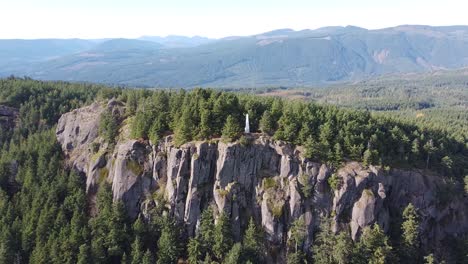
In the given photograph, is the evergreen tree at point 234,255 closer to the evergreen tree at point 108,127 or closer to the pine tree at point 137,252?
the pine tree at point 137,252

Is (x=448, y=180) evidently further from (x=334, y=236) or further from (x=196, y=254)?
(x=196, y=254)

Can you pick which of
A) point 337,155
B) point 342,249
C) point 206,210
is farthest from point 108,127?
point 342,249

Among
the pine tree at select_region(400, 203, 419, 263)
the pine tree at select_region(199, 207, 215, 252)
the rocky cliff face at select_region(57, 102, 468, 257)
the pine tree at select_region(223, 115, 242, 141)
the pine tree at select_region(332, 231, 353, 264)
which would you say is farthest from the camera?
the pine tree at select_region(223, 115, 242, 141)

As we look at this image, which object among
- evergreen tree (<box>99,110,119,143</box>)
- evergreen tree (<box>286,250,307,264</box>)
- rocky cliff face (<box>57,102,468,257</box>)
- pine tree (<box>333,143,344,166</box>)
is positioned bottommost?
evergreen tree (<box>286,250,307,264</box>)

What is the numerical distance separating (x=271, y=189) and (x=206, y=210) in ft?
45.2

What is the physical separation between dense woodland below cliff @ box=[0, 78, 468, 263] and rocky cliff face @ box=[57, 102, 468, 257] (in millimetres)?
1965

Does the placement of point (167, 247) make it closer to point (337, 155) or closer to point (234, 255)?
point (234, 255)

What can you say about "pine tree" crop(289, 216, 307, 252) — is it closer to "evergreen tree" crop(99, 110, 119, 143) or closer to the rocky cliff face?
the rocky cliff face

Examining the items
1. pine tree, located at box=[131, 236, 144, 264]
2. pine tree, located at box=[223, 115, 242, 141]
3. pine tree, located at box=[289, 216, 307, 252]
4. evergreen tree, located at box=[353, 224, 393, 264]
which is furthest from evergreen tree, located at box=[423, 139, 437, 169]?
pine tree, located at box=[131, 236, 144, 264]

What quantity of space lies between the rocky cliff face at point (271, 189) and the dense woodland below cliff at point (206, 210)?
1.97 metres

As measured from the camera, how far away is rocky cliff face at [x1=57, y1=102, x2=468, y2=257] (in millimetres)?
81562

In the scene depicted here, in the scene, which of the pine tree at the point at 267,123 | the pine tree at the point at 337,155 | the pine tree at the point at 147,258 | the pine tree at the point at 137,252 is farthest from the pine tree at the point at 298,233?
the pine tree at the point at 137,252

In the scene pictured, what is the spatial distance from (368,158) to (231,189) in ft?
93.3

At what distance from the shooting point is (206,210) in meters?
83.8
